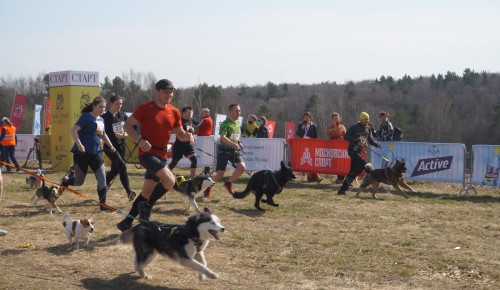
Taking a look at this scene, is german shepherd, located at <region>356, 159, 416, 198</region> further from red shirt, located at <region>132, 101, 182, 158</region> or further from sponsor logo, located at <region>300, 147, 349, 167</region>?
red shirt, located at <region>132, 101, 182, 158</region>

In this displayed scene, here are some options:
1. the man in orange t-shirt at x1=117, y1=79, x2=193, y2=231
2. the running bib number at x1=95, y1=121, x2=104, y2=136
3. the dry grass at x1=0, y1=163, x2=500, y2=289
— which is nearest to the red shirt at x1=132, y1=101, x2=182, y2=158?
the man in orange t-shirt at x1=117, y1=79, x2=193, y2=231

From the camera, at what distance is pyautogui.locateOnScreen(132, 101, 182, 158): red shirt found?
662 cm

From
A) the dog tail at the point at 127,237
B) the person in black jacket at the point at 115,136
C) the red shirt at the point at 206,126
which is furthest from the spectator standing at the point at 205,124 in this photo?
the dog tail at the point at 127,237

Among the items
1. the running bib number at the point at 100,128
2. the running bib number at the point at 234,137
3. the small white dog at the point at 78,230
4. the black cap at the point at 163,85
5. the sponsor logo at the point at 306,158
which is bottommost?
the small white dog at the point at 78,230

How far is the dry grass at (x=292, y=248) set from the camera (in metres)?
5.68

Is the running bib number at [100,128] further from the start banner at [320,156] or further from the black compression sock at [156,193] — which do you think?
the start banner at [320,156]

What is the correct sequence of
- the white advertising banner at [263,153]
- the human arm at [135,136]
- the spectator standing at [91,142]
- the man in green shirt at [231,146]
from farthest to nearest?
1. the white advertising banner at [263,153]
2. the man in green shirt at [231,146]
3. the spectator standing at [91,142]
4. the human arm at [135,136]

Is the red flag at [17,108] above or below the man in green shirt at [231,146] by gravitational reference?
above

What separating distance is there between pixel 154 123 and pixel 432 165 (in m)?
9.56

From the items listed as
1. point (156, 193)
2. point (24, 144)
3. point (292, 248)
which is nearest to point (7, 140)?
point (24, 144)

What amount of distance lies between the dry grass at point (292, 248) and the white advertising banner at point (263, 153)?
5384 millimetres

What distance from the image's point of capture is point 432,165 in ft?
47.0

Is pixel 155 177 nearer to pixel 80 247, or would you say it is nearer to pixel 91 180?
pixel 80 247

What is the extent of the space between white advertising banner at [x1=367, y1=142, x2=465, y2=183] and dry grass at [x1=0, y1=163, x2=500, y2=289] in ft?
8.64
